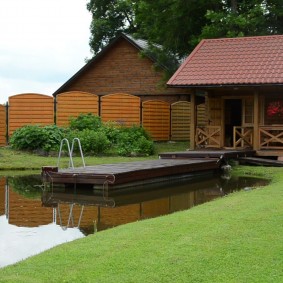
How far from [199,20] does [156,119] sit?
5.21 m

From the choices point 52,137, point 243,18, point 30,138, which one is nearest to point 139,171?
point 52,137

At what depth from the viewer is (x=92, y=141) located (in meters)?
22.3

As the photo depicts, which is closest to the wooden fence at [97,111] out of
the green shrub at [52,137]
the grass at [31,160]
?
the green shrub at [52,137]

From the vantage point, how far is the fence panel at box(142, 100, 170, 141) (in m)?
26.7

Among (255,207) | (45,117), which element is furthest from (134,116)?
(255,207)

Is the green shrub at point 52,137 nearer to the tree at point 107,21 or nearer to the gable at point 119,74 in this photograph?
the gable at point 119,74

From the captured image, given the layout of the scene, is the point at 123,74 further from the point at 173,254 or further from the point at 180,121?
the point at 173,254

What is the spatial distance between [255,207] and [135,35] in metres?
21.6

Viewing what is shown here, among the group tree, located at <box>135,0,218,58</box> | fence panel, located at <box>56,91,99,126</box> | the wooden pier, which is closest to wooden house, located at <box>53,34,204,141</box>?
fence panel, located at <box>56,91,99,126</box>

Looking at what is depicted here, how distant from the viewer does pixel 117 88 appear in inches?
1319

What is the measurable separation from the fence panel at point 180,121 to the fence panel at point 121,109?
2.53 m

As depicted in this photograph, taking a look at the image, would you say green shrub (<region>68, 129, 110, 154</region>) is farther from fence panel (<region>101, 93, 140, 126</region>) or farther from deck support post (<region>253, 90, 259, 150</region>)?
deck support post (<region>253, 90, 259, 150</region>)

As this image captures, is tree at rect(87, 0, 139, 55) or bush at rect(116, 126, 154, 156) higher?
tree at rect(87, 0, 139, 55)

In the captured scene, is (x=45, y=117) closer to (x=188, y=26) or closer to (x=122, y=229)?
(x=188, y=26)
